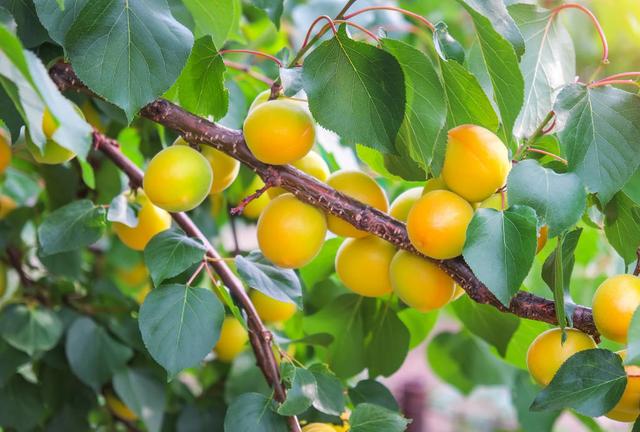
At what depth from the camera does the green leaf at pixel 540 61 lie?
1.64ft

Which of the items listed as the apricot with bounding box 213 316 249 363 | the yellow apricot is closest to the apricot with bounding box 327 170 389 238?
the apricot with bounding box 213 316 249 363

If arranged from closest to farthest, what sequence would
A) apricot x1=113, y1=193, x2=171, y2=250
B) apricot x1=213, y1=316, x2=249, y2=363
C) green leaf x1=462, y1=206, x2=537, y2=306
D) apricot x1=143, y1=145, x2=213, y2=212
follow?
green leaf x1=462, y1=206, x2=537, y2=306, apricot x1=143, y1=145, x2=213, y2=212, apricot x1=113, y1=193, x2=171, y2=250, apricot x1=213, y1=316, x2=249, y2=363

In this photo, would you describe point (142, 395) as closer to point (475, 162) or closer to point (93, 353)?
point (93, 353)

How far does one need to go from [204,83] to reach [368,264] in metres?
0.17

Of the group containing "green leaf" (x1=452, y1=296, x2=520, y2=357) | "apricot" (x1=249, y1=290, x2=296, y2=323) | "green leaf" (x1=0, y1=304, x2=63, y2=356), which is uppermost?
"green leaf" (x1=452, y1=296, x2=520, y2=357)

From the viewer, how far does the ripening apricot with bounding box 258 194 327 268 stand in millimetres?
483

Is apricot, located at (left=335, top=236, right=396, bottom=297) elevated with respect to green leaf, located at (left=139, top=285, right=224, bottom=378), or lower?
elevated

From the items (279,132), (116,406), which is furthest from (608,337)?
(116,406)

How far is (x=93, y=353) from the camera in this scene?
0.71 meters

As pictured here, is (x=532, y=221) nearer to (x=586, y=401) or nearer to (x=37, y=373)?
(x=586, y=401)

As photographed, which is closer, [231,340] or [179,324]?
[179,324]

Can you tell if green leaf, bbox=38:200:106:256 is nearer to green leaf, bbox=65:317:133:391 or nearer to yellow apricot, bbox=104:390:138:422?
green leaf, bbox=65:317:133:391

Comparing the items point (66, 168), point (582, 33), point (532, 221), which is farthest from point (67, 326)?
point (582, 33)

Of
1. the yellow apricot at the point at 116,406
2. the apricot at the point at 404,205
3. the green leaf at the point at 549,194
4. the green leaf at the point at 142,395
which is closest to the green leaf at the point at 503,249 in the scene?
the green leaf at the point at 549,194
